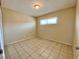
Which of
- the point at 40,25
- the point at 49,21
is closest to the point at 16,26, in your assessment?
the point at 40,25

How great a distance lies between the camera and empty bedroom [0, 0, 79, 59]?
3002 mm

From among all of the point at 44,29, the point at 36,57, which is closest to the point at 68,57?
the point at 36,57

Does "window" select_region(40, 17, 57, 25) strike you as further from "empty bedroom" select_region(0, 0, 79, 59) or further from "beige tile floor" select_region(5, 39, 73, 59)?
"beige tile floor" select_region(5, 39, 73, 59)

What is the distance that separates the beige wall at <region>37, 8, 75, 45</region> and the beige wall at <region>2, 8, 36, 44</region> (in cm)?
168

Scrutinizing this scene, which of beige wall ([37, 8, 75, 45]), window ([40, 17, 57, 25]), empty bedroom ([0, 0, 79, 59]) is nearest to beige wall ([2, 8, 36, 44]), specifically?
empty bedroom ([0, 0, 79, 59])

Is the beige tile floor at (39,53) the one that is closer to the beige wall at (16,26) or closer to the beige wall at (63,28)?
the beige wall at (63,28)

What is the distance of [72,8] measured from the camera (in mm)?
3547

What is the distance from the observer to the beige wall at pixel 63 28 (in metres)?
3.60

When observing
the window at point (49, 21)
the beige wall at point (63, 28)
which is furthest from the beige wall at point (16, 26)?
the beige wall at point (63, 28)

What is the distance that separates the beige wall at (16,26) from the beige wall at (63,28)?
1684mm

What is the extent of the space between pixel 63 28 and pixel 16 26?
10.6ft

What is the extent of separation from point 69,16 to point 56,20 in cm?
95

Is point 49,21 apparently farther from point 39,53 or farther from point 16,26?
point 39,53

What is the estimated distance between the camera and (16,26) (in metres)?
4.25
